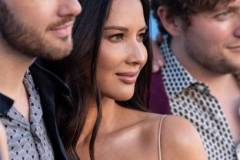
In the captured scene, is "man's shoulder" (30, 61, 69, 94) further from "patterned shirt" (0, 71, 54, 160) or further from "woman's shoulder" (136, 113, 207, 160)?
"woman's shoulder" (136, 113, 207, 160)

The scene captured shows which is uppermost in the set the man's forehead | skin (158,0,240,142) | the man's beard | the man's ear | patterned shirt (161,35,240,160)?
the man's beard

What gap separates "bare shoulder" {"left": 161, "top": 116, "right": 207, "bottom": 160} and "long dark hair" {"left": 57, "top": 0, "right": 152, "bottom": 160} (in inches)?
10.6

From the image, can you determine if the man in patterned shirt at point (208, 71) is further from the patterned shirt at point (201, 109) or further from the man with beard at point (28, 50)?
the man with beard at point (28, 50)

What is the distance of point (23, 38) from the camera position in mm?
2605

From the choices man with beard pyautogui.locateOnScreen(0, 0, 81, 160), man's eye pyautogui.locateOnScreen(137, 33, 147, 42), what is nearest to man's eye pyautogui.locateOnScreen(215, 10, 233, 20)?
man's eye pyautogui.locateOnScreen(137, 33, 147, 42)

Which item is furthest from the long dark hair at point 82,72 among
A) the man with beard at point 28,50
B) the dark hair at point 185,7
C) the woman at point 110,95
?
the dark hair at point 185,7

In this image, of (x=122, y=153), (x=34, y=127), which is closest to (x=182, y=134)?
(x=122, y=153)

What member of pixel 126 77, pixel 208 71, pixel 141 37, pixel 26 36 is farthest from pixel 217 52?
pixel 26 36

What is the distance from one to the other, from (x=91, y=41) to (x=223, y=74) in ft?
3.34

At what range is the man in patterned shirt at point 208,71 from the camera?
369 centimetres

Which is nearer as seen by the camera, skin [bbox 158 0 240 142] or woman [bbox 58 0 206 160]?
woman [bbox 58 0 206 160]

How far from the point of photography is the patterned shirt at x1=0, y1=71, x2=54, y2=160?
249 centimetres

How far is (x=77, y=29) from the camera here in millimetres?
3076

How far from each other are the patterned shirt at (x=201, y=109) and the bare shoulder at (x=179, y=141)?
0.56 meters
